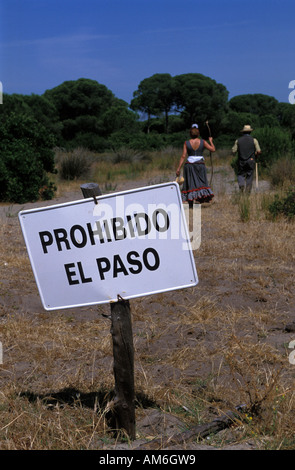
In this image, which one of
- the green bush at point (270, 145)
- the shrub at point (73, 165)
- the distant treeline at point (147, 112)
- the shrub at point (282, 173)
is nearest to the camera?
the shrub at point (282, 173)

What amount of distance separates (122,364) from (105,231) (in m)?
0.67

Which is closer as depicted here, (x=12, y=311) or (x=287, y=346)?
(x=287, y=346)

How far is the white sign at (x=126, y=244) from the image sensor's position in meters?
3.07

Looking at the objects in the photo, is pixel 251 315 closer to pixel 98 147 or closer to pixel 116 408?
pixel 116 408

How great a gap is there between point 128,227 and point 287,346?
195 cm

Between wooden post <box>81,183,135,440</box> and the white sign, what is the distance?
0.10 metres

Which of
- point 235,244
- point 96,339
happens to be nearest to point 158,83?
point 235,244

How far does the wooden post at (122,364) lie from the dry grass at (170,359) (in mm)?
96

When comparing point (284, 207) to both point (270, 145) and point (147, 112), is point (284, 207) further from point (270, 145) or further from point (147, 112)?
point (147, 112)

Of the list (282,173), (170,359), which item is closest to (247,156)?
(282,173)

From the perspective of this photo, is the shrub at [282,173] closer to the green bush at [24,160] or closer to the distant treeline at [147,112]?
the green bush at [24,160]

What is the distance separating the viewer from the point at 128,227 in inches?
121

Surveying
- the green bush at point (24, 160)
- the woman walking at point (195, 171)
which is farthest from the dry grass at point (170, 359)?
the green bush at point (24, 160)

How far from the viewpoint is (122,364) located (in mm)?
3176
